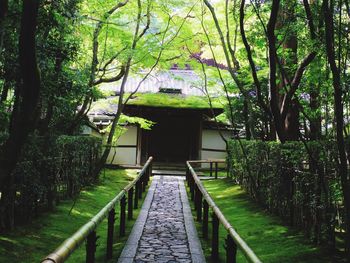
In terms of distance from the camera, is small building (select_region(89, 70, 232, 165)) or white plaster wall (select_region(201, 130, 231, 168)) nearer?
small building (select_region(89, 70, 232, 165))

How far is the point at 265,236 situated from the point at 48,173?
17.6 ft

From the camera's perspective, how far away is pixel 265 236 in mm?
8539

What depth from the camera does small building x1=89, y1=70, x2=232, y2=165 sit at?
24.2m

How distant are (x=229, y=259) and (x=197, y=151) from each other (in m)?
19.7

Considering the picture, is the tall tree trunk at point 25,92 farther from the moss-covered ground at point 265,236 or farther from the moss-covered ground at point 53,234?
the moss-covered ground at point 265,236

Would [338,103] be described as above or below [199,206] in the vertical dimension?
above

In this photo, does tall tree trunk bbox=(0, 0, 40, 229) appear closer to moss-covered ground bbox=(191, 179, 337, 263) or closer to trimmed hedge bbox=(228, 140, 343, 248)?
moss-covered ground bbox=(191, 179, 337, 263)

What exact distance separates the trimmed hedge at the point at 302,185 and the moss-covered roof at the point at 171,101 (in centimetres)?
1112

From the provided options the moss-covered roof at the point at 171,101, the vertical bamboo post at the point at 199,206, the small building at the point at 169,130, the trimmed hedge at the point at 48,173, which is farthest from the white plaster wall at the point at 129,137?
the vertical bamboo post at the point at 199,206

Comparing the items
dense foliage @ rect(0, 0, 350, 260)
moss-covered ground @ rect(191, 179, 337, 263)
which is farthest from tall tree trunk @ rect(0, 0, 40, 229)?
moss-covered ground @ rect(191, 179, 337, 263)

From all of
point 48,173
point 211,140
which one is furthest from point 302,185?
point 211,140

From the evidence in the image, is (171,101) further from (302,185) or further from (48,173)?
(302,185)

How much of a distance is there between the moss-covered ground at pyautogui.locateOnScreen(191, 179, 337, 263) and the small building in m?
11.2

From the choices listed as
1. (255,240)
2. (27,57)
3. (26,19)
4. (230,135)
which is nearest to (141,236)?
(255,240)
